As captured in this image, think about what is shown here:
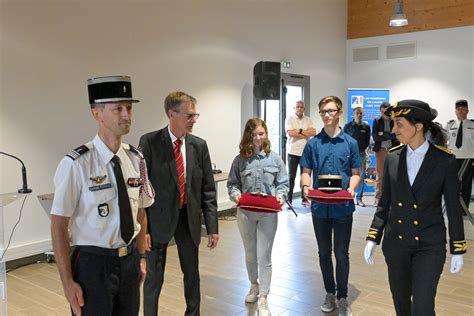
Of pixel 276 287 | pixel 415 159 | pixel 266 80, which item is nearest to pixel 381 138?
pixel 266 80

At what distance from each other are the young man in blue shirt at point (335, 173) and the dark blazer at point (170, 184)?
86 centimetres

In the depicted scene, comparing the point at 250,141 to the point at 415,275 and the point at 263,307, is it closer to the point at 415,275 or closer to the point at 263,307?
the point at 263,307

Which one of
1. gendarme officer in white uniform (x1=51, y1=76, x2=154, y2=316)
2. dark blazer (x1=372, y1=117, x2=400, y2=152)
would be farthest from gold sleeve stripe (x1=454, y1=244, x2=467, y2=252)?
dark blazer (x1=372, y1=117, x2=400, y2=152)

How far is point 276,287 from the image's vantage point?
13.8 ft

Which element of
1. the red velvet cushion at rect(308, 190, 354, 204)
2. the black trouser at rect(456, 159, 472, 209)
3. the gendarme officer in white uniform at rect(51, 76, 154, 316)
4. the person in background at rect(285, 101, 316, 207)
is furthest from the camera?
the person in background at rect(285, 101, 316, 207)

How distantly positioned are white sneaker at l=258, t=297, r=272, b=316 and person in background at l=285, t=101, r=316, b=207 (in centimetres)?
Result: 430

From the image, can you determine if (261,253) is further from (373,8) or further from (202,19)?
(373,8)

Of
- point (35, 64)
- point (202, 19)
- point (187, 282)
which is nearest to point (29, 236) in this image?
point (35, 64)

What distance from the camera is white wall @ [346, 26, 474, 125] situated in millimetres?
8883

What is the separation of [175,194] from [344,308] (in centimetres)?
161

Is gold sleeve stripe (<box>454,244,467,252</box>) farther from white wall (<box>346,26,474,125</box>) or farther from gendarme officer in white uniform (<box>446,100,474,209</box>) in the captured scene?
white wall (<box>346,26,474,125</box>)

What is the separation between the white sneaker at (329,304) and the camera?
11.9 ft

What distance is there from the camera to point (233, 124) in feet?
24.8

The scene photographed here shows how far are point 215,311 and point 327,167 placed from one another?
4.63ft
